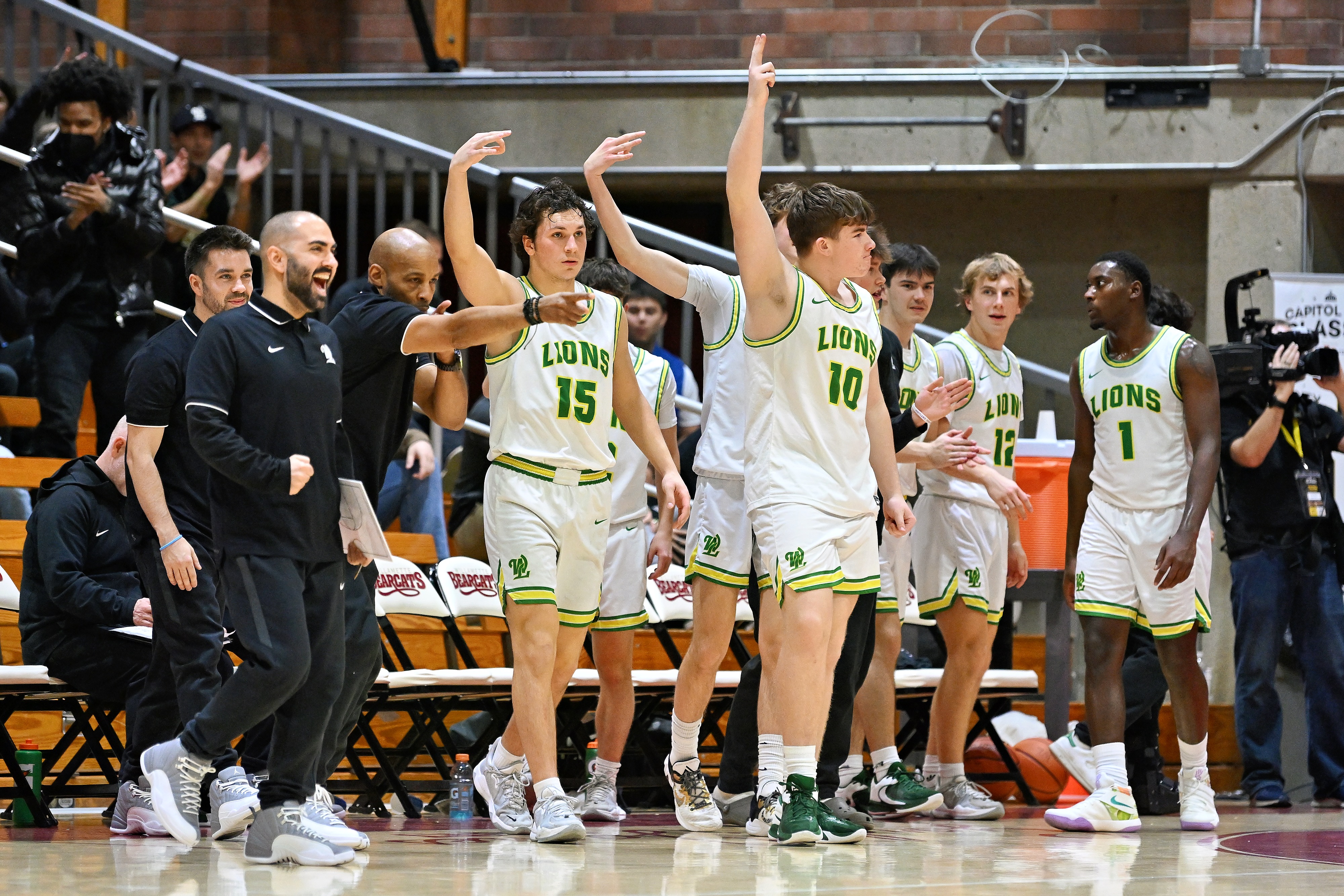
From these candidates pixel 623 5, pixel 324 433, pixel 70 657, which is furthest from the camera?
pixel 623 5

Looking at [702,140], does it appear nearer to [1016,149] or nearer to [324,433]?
[1016,149]

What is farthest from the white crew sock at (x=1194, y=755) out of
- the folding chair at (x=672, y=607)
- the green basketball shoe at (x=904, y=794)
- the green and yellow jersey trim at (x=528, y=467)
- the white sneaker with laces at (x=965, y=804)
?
the green and yellow jersey trim at (x=528, y=467)

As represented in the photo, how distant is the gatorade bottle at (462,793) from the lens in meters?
6.29

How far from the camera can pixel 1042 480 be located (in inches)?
293

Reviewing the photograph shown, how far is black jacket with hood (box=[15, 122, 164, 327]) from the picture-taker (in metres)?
7.39

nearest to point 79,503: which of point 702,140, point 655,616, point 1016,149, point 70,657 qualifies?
A: point 70,657

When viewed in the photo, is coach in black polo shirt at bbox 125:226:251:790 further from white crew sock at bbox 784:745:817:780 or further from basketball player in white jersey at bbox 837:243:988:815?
basketball player in white jersey at bbox 837:243:988:815

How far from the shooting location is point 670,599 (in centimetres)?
715

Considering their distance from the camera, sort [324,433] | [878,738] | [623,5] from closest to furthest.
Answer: [324,433] → [878,738] → [623,5]

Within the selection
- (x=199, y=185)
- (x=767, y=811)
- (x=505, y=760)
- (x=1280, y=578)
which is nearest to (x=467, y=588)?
(x=505, y=760)

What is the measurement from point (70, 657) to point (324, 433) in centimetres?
173

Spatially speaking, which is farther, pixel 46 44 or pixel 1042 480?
pixel 46 44

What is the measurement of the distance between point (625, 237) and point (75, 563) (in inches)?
85.8

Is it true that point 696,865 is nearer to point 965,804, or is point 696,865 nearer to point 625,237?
point 625,237
